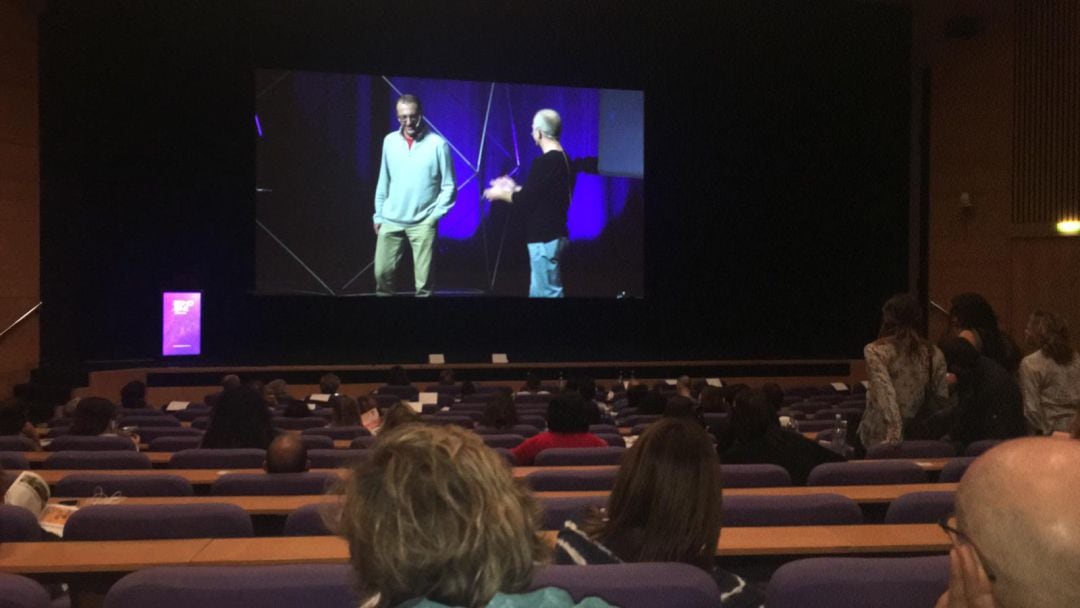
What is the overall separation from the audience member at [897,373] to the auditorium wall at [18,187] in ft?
37.0

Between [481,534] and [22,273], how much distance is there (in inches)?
521

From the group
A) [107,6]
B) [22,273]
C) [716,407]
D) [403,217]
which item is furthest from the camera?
[403,217]

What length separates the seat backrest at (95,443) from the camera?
17.1ft

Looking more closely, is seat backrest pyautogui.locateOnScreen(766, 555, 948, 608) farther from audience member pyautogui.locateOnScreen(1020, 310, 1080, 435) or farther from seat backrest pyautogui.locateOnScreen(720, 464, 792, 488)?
audience member pyautogui.locateOnScreen(1020, 310, 1080, 435)

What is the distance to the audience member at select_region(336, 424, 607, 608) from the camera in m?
1.29

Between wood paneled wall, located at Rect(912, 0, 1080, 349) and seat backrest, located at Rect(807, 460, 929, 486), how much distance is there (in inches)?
440

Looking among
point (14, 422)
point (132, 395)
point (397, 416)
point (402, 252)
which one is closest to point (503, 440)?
point (397, 416)

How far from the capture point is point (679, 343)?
16750 mm

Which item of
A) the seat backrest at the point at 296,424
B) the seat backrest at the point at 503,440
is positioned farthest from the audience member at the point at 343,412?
the seat backrest at the point at 503,440

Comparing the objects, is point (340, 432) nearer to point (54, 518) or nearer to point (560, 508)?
point (54, 518)

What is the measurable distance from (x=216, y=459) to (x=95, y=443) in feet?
4.18

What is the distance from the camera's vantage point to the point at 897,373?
488 centimetres

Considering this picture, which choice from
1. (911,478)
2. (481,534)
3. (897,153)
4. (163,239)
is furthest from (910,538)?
(897,153)

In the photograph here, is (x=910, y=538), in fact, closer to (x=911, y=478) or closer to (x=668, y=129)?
(x=911, y=478)
